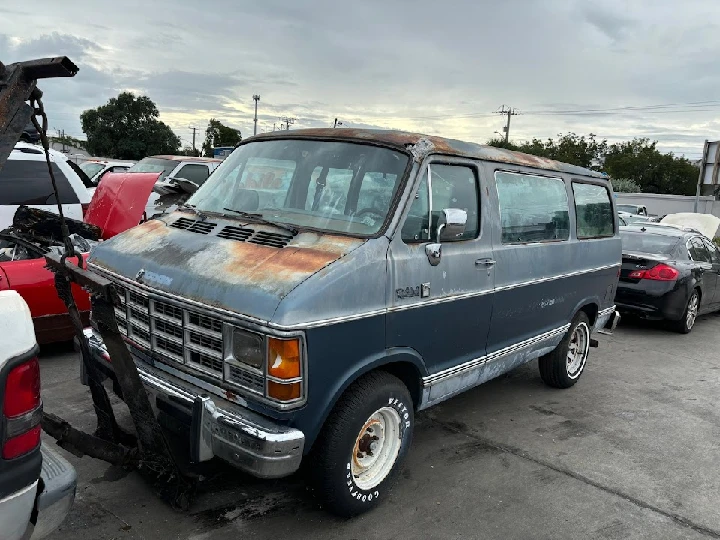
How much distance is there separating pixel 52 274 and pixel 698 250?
9.53 metres

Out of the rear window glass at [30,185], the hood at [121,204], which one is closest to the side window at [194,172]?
the rear window glass at [30,185]

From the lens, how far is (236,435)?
116 inches

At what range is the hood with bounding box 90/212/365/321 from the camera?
3.03 metres

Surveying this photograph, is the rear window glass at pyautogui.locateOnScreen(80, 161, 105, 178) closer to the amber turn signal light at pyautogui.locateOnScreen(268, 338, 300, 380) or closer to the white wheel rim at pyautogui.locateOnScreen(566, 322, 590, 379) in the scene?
the white wheel rim at pyautogui.locateOnScreen(566, 322, 590, 379)

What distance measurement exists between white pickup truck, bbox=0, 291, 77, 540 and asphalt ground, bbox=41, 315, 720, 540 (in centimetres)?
112

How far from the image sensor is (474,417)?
5.29 m

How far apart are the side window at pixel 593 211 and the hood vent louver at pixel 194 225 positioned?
359 centimetres

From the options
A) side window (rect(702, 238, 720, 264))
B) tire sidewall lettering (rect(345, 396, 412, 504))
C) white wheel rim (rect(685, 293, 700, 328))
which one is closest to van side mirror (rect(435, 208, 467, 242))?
tire sidewall lettering (rect(345, 396, 412, 504))

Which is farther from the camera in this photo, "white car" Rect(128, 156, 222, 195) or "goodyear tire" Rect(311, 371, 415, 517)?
"white car" Rect(128, 156, 222, 195)

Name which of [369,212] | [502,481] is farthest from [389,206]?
[502,481]

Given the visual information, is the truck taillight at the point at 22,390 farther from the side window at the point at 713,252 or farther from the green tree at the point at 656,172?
the green tree at the point at 656,172

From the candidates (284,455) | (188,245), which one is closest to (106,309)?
(188,245)

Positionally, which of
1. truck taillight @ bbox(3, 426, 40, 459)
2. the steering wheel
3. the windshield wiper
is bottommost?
truck taillight @ bbox(3, 426, 40, 459)

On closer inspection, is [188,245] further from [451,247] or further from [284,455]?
[451,247]
